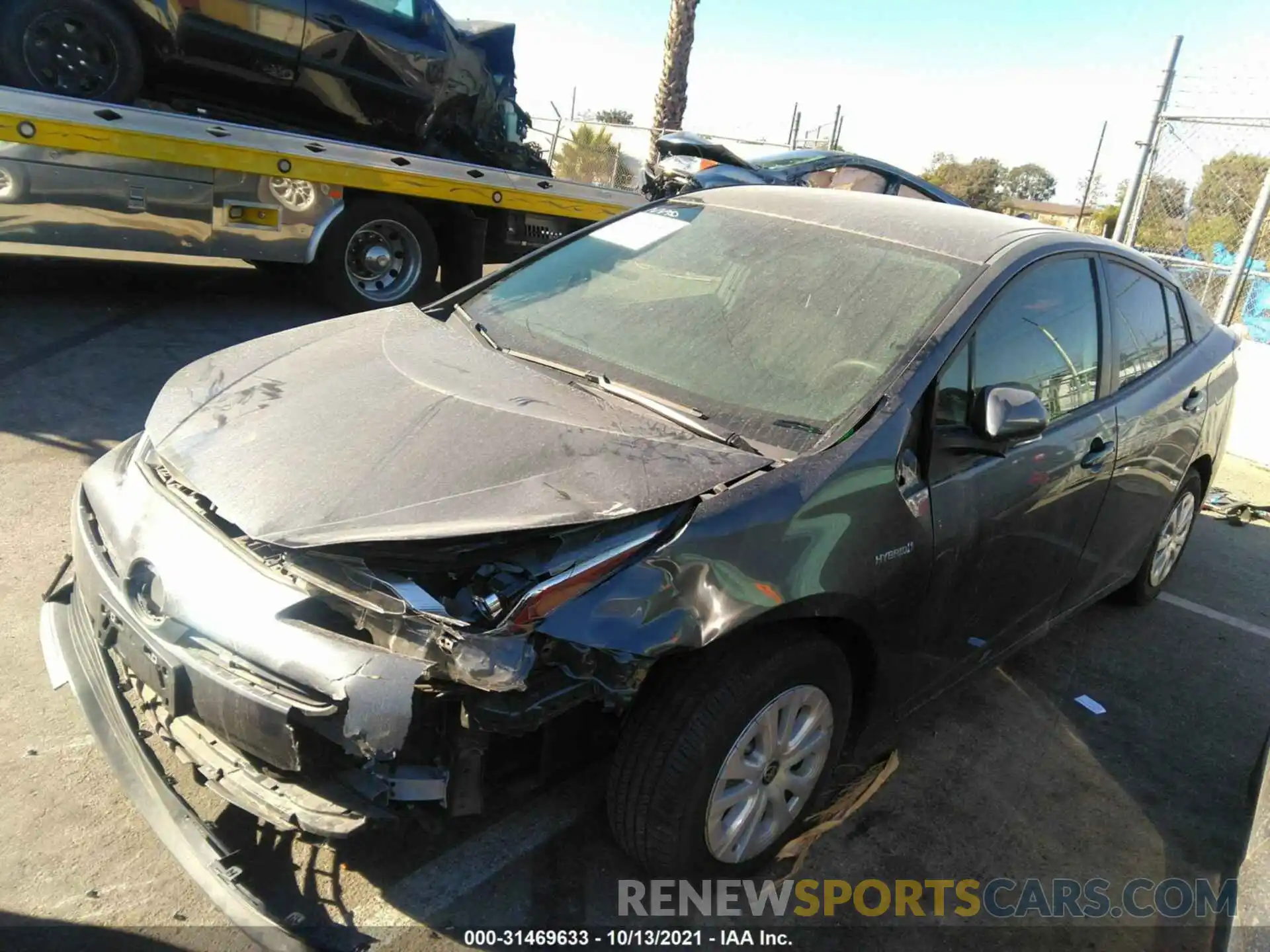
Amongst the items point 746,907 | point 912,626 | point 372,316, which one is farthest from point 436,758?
point 372,316

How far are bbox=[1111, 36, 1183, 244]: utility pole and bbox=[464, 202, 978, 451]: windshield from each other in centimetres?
590

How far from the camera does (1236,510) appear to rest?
641 centimetres

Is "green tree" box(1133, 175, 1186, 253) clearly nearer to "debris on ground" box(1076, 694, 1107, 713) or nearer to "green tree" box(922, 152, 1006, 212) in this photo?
"debris on ground" box(1076, 694, 1107, 713)

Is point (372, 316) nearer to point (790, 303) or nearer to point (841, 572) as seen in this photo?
point (790, 303)

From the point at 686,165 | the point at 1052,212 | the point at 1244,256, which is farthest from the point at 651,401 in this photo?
the point at 1052,212

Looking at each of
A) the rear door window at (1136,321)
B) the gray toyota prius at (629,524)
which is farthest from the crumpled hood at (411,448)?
the rear door window at (1136,321)

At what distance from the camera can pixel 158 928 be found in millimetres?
2207

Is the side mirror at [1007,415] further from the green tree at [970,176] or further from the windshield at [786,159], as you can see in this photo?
the green tree at [970,176]

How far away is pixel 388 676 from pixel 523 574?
36cm

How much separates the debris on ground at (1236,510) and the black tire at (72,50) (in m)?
8.12

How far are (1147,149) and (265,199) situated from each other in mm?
7767

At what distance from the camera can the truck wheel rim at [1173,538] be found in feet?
14.6

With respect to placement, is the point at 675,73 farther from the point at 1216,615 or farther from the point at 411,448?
the point at 411,448

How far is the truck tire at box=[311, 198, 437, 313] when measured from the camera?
749 centimetres
